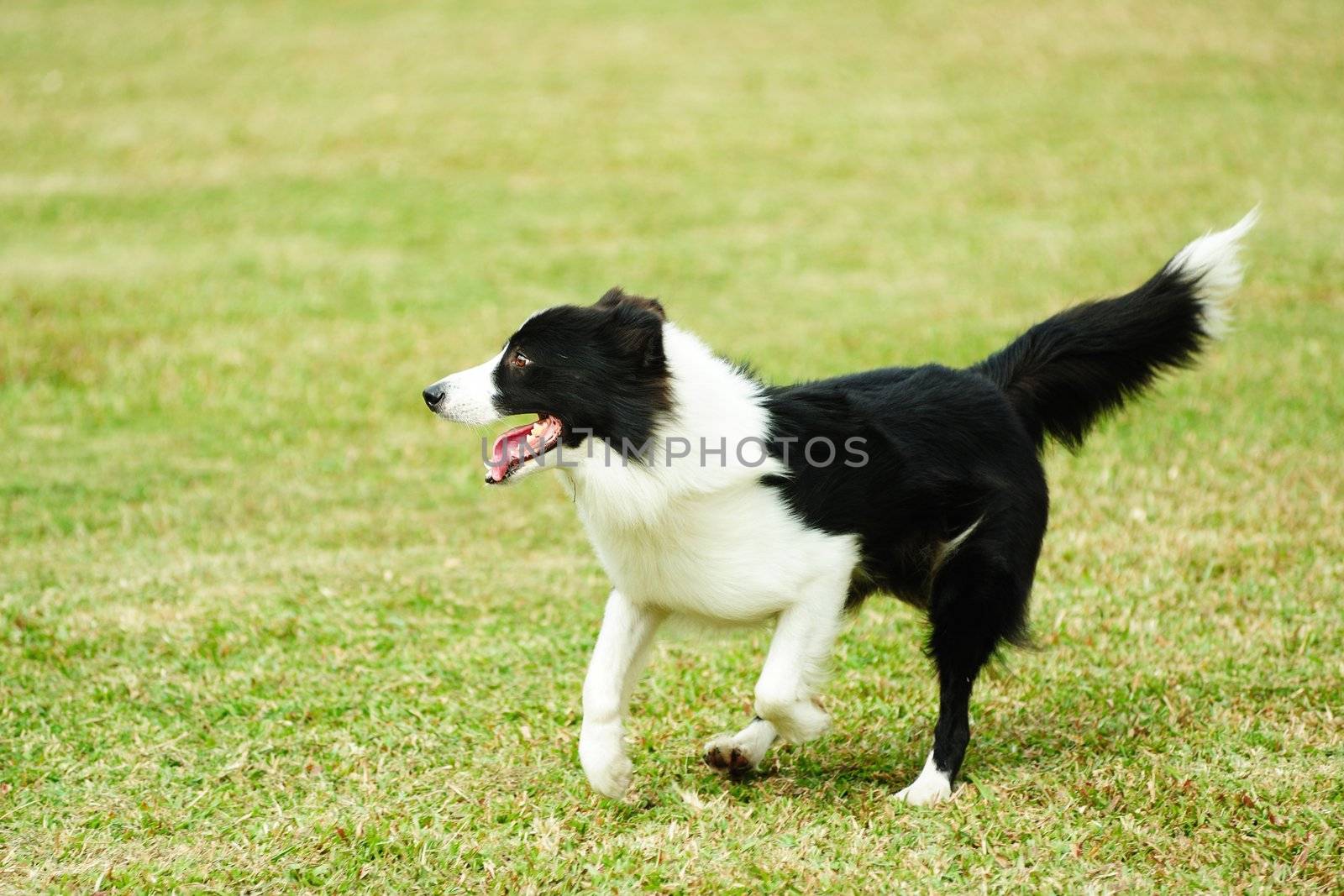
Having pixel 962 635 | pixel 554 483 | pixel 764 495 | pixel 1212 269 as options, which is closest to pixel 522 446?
pixel 764 495

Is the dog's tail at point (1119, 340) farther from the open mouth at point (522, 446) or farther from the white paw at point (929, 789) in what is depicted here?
the open mouth at point (522, 446)

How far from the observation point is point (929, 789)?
4312 millimetres

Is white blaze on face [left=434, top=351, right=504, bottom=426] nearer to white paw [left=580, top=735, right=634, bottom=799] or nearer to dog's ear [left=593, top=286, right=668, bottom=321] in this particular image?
dog's ear [left=593, top=286, right=668, bottom=321]

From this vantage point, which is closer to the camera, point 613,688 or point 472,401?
point 472,401

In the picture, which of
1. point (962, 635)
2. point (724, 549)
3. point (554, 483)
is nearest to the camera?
point (724, 549)

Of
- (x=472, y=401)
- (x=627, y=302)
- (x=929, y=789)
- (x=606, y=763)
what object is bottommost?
(x=929, y=789)

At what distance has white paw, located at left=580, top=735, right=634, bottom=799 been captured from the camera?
418 centimetres

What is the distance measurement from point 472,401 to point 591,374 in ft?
1.19

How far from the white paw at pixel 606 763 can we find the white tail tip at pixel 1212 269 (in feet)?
8.22

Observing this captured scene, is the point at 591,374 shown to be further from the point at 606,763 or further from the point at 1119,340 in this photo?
the point at 1119,340

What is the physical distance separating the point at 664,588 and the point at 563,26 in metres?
20.4

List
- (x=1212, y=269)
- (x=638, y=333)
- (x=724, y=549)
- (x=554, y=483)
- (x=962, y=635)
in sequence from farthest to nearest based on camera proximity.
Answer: (x=554, y=483)
(x=1212, y=269)
(x=962, y=635)
(x=724, y=549)
(x=638, y=333)

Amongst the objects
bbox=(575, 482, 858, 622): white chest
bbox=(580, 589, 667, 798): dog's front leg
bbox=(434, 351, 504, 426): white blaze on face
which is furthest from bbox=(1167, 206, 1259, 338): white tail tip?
bbox=(434, 351, 504, 426): white blaze on face

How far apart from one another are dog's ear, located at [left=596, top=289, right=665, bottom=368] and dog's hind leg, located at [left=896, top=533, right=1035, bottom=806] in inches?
47.2
